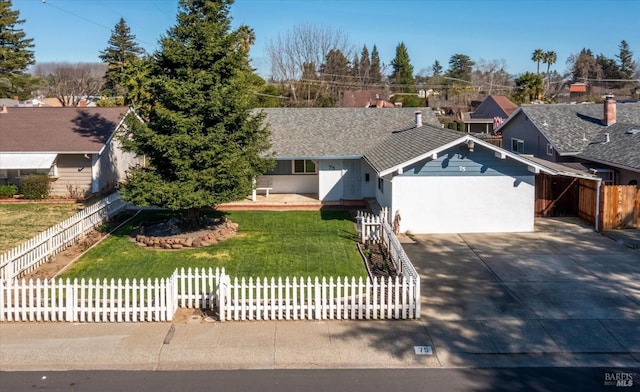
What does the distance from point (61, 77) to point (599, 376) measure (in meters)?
103

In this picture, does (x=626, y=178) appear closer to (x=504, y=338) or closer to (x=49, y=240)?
(x=504, y=338)

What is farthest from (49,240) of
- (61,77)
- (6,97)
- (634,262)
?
(61,77)

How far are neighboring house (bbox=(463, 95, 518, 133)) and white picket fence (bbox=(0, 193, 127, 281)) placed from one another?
1794 inches

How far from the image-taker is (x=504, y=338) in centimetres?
1142

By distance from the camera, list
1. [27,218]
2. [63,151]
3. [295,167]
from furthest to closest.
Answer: [295,167] < [63,151] < [27,218]

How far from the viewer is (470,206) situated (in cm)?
2161

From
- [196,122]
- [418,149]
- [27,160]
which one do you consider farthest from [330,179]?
[27,160]

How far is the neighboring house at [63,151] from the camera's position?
28016mm

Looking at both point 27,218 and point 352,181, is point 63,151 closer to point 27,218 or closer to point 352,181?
point 27,218

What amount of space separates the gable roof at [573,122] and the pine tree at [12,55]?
2180 inches

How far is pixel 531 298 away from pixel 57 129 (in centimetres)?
2636

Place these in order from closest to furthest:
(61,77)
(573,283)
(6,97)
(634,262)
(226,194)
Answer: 1. (573,283)
2. (634,262)
3. (226,194)
4. (6,97)
5. (61,77)

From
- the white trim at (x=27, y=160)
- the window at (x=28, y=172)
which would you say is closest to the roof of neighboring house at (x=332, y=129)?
the white trim at (x=27, y=160)

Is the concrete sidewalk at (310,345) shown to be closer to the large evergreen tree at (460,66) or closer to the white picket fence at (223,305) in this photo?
the white picket fence at (223,305)
